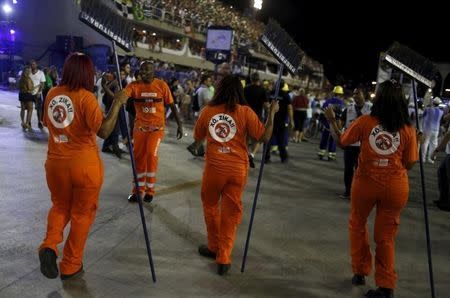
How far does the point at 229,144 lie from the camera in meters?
4.46

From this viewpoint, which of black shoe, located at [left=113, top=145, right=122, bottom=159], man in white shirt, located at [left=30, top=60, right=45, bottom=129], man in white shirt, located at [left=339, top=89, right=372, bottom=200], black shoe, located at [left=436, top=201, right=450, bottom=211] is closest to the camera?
man in white shirt, located at [left=339, top=89, right=372, bottom=200]

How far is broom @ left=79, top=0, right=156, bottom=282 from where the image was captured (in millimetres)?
4035

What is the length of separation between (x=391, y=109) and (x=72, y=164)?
8.89 feet

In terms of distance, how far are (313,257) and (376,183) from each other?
1.39 metres

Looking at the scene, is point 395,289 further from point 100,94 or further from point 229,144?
point 100,94

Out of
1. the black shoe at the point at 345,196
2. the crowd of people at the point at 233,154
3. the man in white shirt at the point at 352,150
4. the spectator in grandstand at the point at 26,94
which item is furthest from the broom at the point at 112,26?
the spectator in grandstand at the point at 26,94

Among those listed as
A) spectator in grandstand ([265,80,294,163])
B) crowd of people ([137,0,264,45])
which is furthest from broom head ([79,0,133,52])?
crowd of people ([137,0,264,45])

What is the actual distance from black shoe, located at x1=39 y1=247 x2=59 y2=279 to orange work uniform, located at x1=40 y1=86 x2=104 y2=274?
43 millimetres

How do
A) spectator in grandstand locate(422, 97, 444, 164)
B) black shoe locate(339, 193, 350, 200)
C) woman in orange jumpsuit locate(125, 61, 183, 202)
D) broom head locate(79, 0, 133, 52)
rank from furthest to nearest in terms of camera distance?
1. spectator in grandstand locate(422, 97, 444, 164)
2. black shoe locate(339, 193, 350, 200)
3. woman in orange jumpsuit locate(125, 61, 183, 202)
4. broom head locate(79, 0, 133, 52)

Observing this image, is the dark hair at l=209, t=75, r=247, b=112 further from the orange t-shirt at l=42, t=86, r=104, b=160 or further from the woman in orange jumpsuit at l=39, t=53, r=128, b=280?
the orange t-shirt at l=42, t=86, r=104, b=160

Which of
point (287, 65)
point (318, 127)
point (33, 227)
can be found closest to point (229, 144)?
point (287, 65)

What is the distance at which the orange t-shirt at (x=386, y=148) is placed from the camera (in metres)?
4.11

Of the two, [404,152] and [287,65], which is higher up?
[287,65]

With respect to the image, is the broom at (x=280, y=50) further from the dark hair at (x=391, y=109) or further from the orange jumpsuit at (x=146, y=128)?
the orange jumpsuit at (x=146, y=128)
